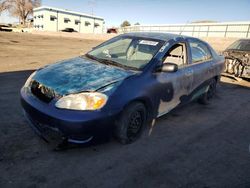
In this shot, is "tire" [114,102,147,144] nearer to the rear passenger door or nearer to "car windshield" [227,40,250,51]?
the rear passenger door

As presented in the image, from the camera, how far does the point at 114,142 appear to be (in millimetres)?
3826

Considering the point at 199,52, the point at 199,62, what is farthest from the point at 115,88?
the point at 199,52

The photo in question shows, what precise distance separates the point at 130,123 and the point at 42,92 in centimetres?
134

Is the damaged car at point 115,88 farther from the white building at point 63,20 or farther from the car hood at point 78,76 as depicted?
the white building at point 63,20

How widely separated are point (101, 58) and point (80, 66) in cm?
57

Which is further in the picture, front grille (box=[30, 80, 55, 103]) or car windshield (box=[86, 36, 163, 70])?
car windshield (box=[86, 36, 163, 70])

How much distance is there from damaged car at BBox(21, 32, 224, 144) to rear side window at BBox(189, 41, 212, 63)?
0.10ft

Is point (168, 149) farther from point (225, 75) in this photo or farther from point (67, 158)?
point (225, 75)

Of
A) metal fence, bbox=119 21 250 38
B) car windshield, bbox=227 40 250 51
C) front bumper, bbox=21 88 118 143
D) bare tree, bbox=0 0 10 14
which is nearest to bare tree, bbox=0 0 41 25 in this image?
bare tree, bbox=0 0 10 14

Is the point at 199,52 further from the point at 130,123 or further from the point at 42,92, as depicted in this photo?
the point at 42,92

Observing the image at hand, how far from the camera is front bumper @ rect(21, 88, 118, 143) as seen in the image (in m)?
3.04

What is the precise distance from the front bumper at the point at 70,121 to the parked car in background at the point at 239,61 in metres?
7.19

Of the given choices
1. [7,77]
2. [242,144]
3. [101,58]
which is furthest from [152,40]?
[7,77]

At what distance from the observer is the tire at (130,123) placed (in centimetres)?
349
